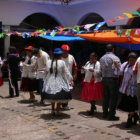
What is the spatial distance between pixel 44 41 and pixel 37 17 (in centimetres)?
152

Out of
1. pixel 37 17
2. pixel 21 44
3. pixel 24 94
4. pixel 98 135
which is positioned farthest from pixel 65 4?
pixel 98 135

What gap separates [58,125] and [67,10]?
33.4 feet

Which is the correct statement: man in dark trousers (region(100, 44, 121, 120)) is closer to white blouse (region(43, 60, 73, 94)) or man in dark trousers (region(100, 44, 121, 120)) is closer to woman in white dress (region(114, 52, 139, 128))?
woman in white dress (region(114, 52, 139, 128))

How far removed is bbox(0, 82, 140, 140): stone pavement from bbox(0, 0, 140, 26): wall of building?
5.58 m

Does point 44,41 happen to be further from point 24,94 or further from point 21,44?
point 24,94

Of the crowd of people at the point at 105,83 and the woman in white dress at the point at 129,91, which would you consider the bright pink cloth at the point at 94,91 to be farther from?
the woman in white dress at the point at 129,91

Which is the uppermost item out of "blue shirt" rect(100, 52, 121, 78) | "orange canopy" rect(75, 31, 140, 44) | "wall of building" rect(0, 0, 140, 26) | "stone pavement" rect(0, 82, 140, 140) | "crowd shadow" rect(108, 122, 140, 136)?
"wall of building" rect(0, 0, 140, 26)

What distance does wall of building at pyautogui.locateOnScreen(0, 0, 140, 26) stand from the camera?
10802 millimetres

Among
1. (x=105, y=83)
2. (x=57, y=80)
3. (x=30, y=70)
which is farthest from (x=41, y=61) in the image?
(x=105, y=83)

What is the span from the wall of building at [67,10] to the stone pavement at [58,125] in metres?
5.58

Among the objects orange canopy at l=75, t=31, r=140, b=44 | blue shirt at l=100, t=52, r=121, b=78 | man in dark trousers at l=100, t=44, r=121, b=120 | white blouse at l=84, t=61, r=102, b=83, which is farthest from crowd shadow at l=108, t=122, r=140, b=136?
orange canopy at l=75, t=31, r=140, b=44

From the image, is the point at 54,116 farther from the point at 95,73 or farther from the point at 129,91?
the point at 129,91

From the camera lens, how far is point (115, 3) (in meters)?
11.0

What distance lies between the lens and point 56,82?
5.48 m
